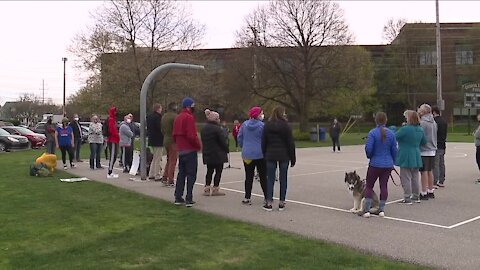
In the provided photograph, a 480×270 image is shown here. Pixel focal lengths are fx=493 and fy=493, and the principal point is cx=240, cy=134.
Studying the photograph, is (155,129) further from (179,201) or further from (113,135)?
(179,201)

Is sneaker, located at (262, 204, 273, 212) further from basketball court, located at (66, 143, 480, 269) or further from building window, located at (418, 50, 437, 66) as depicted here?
building window, located at (418, 50, 437, 66)

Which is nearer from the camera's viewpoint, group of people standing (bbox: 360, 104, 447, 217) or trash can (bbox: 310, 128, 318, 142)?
group of people standing (bbox: 360, 104, 447, 217)

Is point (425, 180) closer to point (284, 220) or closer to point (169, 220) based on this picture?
point (284, 220)

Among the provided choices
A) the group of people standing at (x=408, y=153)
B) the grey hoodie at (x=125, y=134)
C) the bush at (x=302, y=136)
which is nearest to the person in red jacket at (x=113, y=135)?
the grey hoodie at (x=125, y=134)

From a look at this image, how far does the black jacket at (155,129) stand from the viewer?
12703 millimetres

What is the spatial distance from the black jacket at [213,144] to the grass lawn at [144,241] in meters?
1.29

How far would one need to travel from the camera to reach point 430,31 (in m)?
63.7

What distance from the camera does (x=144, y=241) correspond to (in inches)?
257

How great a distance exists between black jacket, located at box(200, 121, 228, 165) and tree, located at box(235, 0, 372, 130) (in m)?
31.3

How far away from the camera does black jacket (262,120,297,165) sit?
8.67 m

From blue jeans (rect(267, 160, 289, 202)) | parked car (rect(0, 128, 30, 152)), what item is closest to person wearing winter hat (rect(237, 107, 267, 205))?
blue jeans (rect(267, 160, 289, 202))

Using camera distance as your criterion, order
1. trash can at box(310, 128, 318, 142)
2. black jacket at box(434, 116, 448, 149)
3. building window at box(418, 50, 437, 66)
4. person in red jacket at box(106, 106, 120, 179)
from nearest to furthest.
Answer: black jacket at box(434, 116, 448, 149) → person in red jacket at box(106, 106, 120, 179) → trash can at box(310, 128, 318, 142) → building window at box(418, 50, 437, 66)

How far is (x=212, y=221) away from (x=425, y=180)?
4777 mm

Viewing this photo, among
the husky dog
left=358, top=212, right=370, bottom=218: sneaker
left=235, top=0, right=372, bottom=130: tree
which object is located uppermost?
left=235, top=0, right=372, bottom=130: tree
